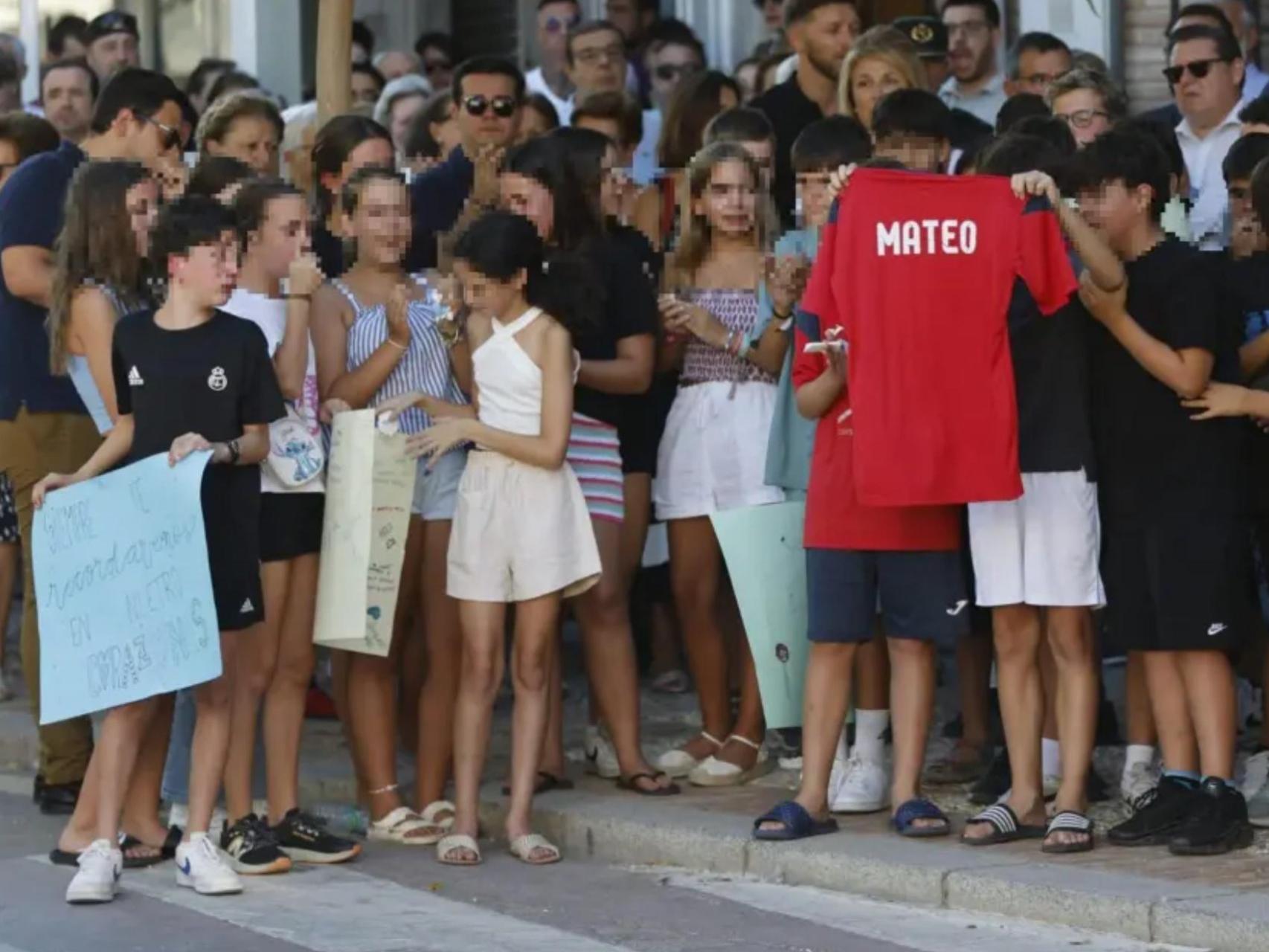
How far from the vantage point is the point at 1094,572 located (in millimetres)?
8117

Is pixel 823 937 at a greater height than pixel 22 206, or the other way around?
pixel 22 206

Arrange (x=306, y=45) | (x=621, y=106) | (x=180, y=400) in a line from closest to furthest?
1. (x=180, y=400)
2. (x=621, y=106)
3. (x=306, y=45)

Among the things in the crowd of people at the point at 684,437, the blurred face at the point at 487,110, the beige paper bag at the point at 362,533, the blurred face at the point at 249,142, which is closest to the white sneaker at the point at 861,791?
the crowd of people at the point at 684,437

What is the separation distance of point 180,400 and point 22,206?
1641mm

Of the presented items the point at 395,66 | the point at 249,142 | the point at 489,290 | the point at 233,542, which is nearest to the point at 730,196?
the point at 489,290

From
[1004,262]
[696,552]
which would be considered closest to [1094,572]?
[1004,262]

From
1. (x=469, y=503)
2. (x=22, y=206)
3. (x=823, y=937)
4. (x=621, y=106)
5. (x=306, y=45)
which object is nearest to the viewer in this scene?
(x=823, y=937)

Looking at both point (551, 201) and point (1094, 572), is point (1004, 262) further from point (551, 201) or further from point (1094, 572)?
point (551, 201)

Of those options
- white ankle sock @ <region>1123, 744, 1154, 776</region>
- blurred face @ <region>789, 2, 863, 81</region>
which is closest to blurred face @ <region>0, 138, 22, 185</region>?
blurred face @ <region>789, 2, 863, 81</region>

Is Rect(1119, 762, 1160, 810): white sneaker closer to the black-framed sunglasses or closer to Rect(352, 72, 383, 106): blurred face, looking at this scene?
the black-framed sunglasses

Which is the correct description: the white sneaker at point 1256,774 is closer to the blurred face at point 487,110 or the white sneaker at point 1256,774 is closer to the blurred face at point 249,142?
the blurred face at point 487,110

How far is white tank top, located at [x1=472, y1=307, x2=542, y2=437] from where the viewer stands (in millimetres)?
8469

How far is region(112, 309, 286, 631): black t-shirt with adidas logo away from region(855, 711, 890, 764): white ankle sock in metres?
1.95

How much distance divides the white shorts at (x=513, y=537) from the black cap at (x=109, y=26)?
7.76 m
